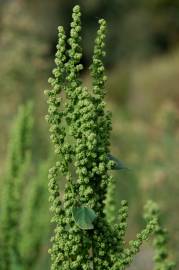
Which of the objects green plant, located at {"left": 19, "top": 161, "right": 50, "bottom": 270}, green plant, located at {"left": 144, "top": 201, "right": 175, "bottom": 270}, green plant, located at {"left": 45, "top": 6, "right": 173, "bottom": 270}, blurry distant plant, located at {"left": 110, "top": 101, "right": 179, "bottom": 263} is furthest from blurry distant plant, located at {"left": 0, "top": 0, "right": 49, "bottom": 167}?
green plant, located at {"left": 45, "top": 6, "right": 173, "bottom": 270}

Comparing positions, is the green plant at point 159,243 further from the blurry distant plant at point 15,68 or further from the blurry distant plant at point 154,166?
the blurry distant plant at point 15,68

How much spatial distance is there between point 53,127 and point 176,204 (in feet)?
21.0

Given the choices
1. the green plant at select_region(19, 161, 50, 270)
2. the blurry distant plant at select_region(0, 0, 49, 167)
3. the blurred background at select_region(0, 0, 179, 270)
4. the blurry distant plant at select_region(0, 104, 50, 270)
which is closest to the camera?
the blurry distant plant at select_region(0, 104, 50, 270)

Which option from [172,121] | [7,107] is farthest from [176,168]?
[7,107]

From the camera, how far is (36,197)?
7.36 m

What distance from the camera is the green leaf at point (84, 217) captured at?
3576 millimetres

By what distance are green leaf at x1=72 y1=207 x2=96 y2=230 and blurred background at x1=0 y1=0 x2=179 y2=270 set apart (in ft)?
1.99

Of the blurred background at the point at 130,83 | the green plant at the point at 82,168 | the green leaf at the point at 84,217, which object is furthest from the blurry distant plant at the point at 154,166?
the green leaf at the point at 84,217

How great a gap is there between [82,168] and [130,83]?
2645cm

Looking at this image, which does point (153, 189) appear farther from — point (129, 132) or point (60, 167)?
point (60, 167)

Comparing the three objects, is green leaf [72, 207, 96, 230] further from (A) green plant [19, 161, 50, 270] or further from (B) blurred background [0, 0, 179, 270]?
(A) green plant [19, 161, 50, 270]

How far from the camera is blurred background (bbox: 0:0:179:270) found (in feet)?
37.4

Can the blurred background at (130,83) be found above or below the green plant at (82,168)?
above

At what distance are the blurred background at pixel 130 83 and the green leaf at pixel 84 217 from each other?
23.9 inches
